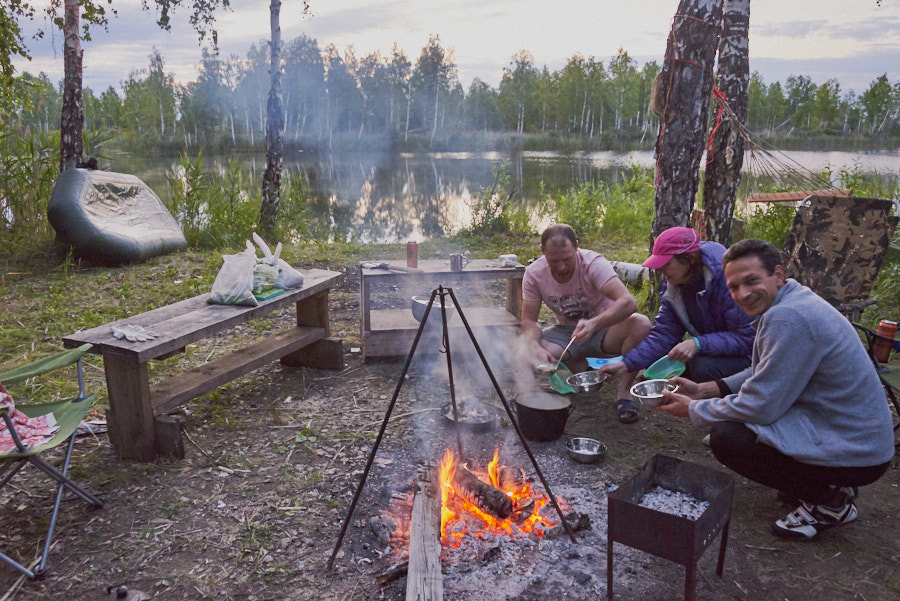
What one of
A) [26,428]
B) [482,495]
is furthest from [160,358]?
[482,495]

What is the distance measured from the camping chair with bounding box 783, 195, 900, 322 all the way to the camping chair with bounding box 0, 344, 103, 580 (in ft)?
15.9

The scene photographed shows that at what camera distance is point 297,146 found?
42.7 meters

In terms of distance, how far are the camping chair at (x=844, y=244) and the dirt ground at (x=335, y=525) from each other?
1685 mm

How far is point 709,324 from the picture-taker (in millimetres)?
3438

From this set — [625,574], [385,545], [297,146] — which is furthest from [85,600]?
[297,146]

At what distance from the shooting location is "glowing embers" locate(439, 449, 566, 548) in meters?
2.61

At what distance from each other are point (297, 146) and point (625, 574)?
4399 cm

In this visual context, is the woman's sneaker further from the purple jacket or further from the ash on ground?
the purple jacket

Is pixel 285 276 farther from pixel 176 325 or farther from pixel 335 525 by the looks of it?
pixel 335 525

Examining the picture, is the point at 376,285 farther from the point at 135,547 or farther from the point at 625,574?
the point at 625,574

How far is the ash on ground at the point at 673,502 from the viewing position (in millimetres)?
2472

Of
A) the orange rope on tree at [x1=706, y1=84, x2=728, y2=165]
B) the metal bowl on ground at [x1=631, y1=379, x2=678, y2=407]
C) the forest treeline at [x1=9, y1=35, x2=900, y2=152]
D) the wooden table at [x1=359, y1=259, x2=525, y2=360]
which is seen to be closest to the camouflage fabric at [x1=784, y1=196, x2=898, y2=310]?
the orange rope on tree at [x1=706, y1=84, x2=728, y2=165]

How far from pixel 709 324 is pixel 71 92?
9132 mm

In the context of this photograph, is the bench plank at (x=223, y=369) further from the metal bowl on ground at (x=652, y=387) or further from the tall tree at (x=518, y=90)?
the tall tree at (x=518, y=90)
